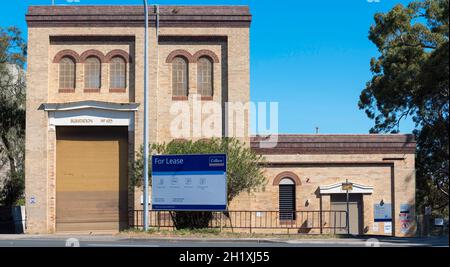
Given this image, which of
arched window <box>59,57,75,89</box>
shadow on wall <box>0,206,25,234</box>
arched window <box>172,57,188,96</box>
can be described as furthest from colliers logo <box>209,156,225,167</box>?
shadow on wall <box>0,206,25,234</box>

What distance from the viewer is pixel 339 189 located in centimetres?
3581

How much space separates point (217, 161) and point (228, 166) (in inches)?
93.3

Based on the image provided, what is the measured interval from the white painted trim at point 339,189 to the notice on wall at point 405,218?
1983 mm

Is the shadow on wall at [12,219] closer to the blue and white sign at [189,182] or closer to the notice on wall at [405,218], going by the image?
the blue and white sign at [189,182]

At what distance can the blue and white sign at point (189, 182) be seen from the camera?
1138 inches

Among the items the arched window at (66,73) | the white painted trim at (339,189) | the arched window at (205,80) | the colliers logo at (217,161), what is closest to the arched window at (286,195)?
the white painted trim at (339,189)

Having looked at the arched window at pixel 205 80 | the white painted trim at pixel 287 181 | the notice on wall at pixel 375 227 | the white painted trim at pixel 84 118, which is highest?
the arched window at pixel 205 80

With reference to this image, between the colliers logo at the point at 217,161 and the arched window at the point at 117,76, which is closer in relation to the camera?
the colliers logo at the point at 217,161

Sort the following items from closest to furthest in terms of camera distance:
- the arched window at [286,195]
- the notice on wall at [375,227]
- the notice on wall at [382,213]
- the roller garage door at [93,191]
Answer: the roller garage door at [93,191] → the arched window at [286,195] → the notice on wall at [375,227] → the notice on wall at [382,213]

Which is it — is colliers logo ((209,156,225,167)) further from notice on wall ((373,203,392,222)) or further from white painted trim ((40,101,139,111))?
notice on wall ((373,203,392,222))

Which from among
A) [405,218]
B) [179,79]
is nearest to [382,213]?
[405,218]

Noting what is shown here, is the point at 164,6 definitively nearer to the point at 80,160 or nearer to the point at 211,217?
the point at 80,160
